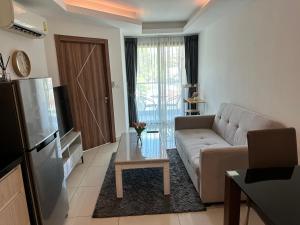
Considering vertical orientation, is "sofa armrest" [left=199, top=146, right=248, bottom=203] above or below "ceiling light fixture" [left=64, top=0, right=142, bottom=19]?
below

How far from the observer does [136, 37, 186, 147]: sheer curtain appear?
219 inches

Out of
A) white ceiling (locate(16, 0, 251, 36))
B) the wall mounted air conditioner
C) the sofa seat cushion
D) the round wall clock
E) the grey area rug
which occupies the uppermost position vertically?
white ceiling (locate(16, 0, 251, 36))

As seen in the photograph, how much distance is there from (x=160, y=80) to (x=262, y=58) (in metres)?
3.26

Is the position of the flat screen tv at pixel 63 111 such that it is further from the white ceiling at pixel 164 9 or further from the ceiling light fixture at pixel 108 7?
the white ceiling at pixel 164 9

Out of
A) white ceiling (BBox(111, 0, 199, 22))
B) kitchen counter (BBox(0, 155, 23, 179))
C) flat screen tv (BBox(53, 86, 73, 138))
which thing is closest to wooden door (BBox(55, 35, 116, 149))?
flat screen tv (BBox(53, 86, 73, 138))

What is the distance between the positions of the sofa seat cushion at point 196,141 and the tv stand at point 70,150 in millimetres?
1593

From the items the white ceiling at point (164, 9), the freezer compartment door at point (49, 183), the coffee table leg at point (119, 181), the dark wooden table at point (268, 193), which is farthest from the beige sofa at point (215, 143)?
the white ceiling at point (164, 9)

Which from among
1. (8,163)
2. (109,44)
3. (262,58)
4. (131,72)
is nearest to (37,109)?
(8,163)

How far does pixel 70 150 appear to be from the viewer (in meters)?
3.28

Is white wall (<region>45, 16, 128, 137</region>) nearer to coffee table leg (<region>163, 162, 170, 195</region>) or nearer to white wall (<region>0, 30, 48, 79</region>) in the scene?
white wall (<region>0, 30, 48, 79</region>)

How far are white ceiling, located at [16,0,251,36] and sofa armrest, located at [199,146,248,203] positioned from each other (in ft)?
6.34

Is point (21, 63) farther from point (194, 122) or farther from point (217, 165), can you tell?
point (194, 122)

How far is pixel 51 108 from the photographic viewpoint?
6.82 feet

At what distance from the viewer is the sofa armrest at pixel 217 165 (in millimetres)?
2227
